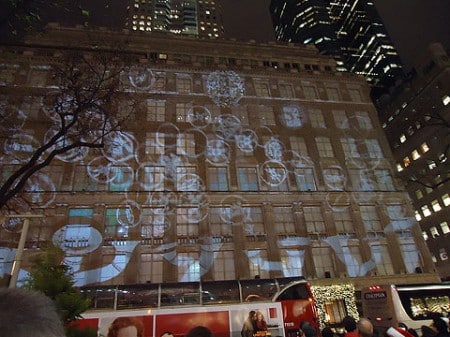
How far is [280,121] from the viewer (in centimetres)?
3656

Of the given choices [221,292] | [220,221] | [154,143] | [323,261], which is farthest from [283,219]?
[154,143]

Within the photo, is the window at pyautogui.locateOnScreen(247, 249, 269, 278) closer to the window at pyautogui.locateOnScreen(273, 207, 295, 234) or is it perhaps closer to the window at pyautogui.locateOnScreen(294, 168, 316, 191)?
the window at pyautogui.locateOnScreen(273, 207, 295, 234)

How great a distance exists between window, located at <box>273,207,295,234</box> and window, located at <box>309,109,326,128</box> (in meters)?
11.3

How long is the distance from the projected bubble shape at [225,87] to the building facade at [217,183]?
0.16 m

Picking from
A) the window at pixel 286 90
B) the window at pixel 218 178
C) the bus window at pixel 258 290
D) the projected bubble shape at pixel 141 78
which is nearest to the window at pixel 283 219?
the window at pixel 218 178

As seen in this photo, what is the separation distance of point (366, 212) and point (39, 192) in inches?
1192

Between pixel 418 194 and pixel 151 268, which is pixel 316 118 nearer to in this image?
pixel 151 268

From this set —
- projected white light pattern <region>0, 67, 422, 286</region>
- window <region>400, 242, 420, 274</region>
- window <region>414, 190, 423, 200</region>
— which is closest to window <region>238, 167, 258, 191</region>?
projected white light pattern <region>0, 67, 422, 286</region>

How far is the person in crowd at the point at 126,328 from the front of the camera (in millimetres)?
13003

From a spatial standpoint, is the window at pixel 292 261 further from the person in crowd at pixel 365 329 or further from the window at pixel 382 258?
the person in crowd at pixel 365 329

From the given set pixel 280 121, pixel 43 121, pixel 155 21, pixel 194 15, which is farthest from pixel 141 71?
pixel 194 15

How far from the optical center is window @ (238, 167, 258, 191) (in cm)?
3200

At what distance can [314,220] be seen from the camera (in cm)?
3134

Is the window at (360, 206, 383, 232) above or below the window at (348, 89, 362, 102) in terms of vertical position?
below
